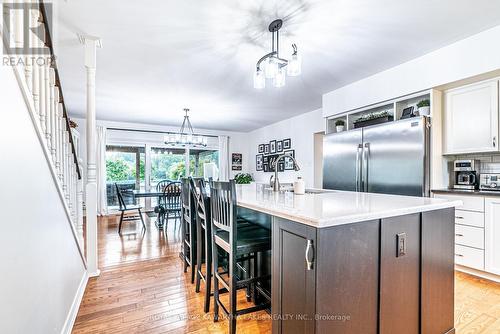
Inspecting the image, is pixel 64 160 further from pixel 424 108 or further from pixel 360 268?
pixel 424 108

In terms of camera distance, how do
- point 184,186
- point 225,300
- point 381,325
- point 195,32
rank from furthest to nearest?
point 184,186, point 195,32, point 225,300, point 381,325

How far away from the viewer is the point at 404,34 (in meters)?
2.40

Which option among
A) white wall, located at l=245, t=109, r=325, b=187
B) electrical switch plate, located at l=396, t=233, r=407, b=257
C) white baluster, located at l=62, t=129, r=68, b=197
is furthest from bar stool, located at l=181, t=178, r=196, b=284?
white wall, located at l=245, t=109, r=325, b=187

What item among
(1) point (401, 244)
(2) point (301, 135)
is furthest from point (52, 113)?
(2) point (301, 135)

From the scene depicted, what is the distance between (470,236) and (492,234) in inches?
7.2

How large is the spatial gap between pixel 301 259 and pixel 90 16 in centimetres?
Result: 257

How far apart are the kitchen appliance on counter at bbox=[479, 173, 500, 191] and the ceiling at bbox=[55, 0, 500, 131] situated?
5.02 ft

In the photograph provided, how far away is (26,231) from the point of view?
110cm

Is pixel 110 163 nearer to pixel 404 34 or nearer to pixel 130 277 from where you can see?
pixel 130 277

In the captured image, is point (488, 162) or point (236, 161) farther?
point (236, 161)

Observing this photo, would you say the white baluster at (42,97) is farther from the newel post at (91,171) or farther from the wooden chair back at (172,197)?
the wooden chair back at (172,197)

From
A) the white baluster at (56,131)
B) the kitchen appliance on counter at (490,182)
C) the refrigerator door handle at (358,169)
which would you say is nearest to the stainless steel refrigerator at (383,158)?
the refrigerator door handle at (358,169)

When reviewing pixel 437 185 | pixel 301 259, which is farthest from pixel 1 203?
pixel 437 185

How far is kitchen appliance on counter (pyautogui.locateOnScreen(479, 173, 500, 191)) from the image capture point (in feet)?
8.55
